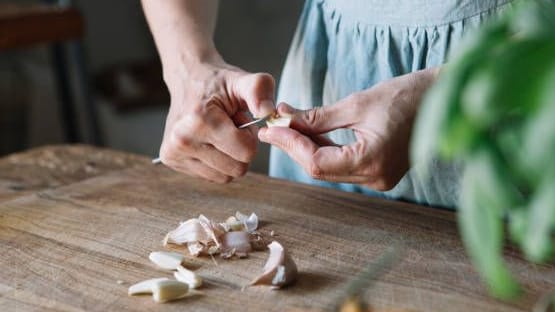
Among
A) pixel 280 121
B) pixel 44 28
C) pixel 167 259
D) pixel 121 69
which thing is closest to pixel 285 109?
pixel 280 121

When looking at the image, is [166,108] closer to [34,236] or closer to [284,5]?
[284,5]

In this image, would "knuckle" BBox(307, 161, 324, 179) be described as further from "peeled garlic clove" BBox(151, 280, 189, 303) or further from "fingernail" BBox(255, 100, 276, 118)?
"peeled garlic clove" BBox(151, 280, 189, 303)

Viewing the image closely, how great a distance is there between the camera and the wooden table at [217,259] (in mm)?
820

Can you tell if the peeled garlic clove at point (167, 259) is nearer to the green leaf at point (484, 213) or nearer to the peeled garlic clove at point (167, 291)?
the peeled garlic clove at point (167, 291)

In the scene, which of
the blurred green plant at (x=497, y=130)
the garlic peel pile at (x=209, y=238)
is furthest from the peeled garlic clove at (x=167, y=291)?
the blurred green plant at (x=497, y=130)

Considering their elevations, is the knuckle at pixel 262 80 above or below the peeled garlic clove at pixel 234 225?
above

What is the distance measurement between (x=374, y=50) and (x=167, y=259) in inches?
18.5

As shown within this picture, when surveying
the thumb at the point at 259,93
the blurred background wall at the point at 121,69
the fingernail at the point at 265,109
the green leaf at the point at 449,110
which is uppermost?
the green leaf at the point at 449,110

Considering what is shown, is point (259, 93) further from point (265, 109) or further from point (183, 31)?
point (183, 31)

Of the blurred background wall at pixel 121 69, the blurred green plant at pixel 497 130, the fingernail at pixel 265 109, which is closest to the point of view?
the blurred green plant at pixel 497 130

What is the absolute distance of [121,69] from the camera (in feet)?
12.1

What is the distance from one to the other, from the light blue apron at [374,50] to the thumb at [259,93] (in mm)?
195

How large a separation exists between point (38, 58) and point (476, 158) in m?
3.43

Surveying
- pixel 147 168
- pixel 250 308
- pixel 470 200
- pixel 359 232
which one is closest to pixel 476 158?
pixel 470 200
